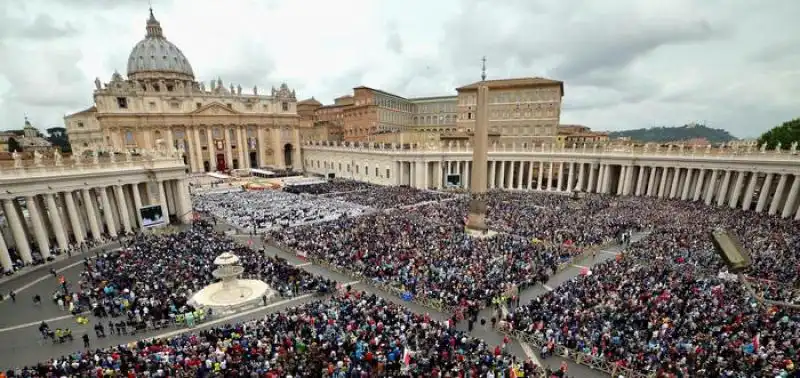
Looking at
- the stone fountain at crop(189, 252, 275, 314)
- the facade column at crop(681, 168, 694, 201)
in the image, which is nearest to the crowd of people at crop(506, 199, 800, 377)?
the stone fountain at crop(189, 252, 275, 314)

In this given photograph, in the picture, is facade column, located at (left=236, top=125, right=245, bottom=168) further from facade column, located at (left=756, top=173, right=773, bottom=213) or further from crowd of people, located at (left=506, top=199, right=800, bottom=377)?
facade column, located at (left=756, top=173, right=773, bottom=213)

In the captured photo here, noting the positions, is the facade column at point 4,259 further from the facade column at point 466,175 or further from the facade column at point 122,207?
the facade column at point 466,175

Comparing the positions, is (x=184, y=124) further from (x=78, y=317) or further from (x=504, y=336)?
(x=504, y=336)

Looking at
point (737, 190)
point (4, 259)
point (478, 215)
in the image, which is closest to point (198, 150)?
point (4, 259)

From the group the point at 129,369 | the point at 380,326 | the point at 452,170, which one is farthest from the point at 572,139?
the point at 129,369

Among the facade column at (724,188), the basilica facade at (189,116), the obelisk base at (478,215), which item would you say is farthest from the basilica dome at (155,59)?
the facade column at (724,188)

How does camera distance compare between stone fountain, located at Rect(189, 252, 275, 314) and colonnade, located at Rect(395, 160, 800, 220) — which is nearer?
stone fountain, located at Rect(189, 252, 275, 314)
